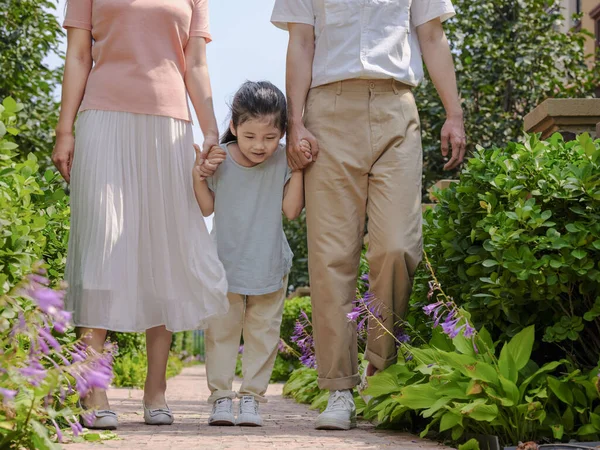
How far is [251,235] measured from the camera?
14.1 ft

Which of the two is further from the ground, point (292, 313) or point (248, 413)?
point (248, 413)

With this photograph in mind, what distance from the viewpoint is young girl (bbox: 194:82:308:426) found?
13.9 feet

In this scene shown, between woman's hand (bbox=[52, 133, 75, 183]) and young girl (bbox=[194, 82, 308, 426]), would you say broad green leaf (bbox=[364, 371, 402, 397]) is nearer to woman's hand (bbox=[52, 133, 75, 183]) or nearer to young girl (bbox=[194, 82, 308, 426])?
young girl (bbox=[194, 82, 308, 426])

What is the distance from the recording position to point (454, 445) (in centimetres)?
349

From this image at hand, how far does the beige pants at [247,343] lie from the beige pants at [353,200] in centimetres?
22

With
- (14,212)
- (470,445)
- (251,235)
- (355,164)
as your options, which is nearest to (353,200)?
(355,164)

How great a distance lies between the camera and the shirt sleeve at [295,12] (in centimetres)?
433

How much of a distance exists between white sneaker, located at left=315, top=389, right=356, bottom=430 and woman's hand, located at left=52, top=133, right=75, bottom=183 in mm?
1549

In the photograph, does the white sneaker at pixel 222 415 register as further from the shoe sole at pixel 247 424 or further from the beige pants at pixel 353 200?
the beige pants at pixel 353 200

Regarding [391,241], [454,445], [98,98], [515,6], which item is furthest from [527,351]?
[515,6]

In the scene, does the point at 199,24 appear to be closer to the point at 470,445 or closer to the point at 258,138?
the point at 258,138

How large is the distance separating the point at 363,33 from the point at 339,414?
172 centimetres

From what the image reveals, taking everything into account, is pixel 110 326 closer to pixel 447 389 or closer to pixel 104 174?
pixel 104 174

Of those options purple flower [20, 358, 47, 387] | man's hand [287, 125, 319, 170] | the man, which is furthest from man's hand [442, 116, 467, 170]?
purple flower [20, 358, 47, 387]
